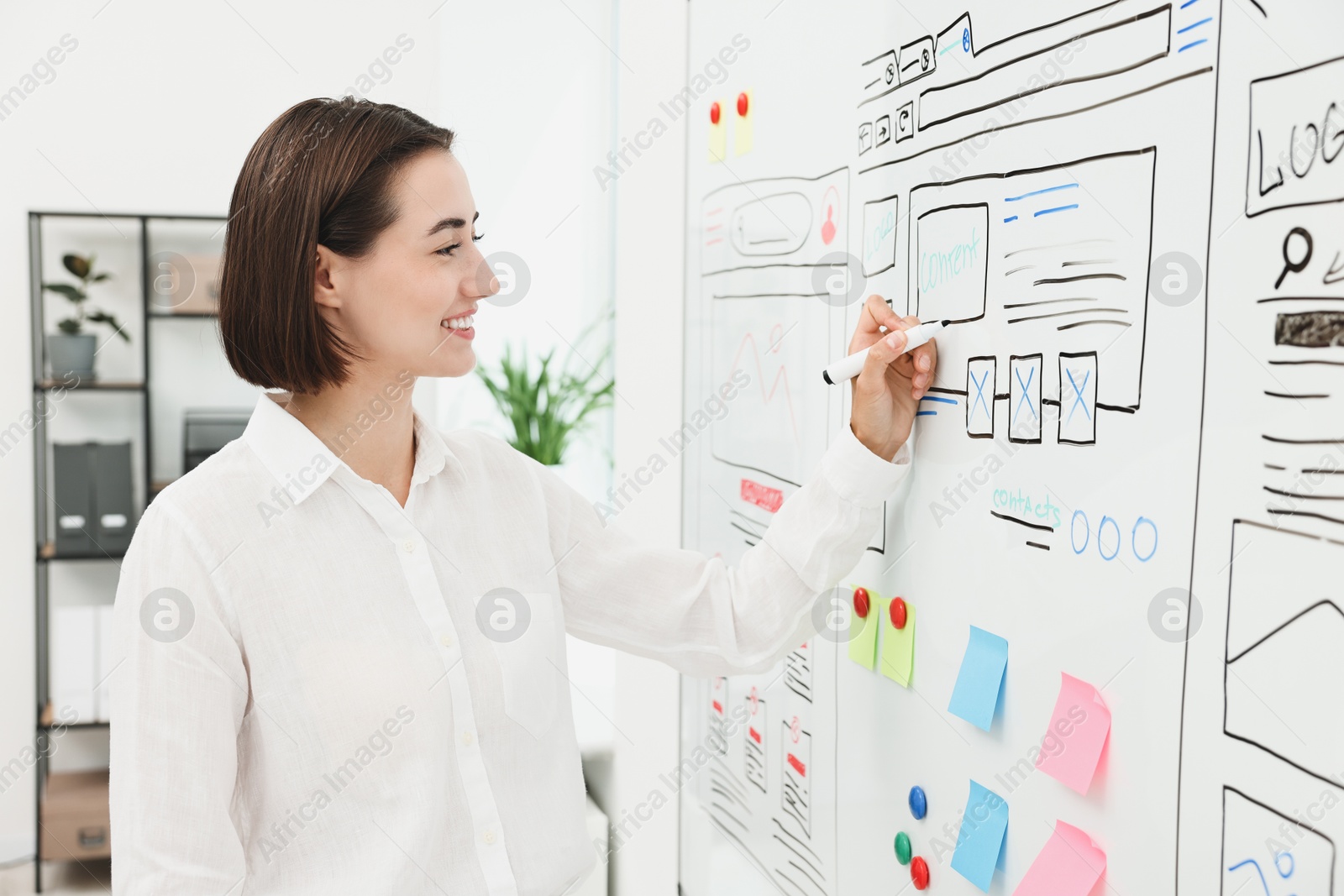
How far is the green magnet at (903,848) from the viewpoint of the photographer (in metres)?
0.98

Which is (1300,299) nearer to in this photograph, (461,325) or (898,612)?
(898,612)

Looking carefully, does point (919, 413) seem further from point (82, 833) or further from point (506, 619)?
point (82, 833)

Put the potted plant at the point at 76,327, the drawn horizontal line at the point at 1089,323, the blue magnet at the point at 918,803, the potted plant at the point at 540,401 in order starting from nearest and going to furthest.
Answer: the drawn horizontal line at the point at 1089,323, the blue magnet at the point at 918,803, the potted plant at the point at 76,327, the potted plant at the point at 540,401

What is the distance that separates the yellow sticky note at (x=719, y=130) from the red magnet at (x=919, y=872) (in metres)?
0.96

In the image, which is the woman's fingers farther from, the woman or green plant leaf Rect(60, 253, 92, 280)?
green plant leaf Rect(60, 253, 92, 280)

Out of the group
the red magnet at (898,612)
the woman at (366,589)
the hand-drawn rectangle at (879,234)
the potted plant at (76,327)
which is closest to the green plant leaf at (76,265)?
the potted plant at (76,327)

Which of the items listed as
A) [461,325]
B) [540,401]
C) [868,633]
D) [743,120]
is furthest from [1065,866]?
[540,401]

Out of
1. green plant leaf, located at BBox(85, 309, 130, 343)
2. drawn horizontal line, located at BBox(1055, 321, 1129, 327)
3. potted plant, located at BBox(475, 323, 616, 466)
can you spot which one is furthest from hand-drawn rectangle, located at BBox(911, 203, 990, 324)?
green plant leaf, located at BBox(85, 309, 130, 343)

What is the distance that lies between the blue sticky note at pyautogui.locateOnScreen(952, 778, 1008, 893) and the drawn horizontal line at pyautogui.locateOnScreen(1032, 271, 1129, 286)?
1.43ft

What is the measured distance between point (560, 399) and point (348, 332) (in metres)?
2.04

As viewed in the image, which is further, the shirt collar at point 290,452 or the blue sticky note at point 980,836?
the shirt collar at point 290,452

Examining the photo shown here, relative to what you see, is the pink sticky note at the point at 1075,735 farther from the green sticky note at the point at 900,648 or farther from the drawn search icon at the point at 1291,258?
the drawn search icon at the point at 1291,258

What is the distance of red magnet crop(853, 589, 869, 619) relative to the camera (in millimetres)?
1083

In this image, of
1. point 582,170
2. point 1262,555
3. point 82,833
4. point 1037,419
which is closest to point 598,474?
point 582,170
